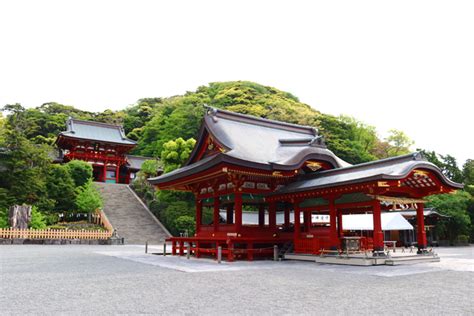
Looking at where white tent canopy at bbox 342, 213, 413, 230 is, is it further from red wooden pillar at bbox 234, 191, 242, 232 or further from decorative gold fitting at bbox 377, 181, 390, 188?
decorative gold fitting at bbox 377, 181, 390, 188

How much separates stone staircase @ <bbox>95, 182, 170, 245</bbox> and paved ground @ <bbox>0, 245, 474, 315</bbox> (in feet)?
60.1

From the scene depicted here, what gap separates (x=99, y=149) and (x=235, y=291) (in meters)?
44.2

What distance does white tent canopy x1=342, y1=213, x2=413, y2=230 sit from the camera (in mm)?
25656

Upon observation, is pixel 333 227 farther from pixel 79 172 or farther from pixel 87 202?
pixel 79 172

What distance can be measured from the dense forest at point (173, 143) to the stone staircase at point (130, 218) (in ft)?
3.25

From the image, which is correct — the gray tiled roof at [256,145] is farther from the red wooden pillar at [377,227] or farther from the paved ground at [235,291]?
the paved ground at [235,291]

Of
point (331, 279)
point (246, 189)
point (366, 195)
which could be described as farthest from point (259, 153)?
point (331, 279)

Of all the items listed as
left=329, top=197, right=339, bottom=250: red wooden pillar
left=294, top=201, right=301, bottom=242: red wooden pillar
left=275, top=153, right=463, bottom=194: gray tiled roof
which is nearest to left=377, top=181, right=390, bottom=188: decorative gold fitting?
left=275, top=153, right=463, bottom=194: gray tiled roof

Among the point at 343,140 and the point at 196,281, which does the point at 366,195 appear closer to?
the point at 196,281

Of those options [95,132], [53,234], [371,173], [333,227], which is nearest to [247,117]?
[333,227]

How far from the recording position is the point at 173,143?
1319 inches

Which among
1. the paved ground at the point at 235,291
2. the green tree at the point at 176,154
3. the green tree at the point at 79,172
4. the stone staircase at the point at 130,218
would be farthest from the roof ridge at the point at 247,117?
the green tree at the point at 79,172

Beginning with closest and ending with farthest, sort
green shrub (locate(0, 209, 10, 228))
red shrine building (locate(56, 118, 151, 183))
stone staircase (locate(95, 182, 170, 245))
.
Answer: green shrub (locate(0, 209, 10, 228)) < stone staircase (locate(95, 182, 170, 245)) < red shrine building (locate(56, 118, 151, 183))

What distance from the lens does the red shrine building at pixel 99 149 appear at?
46.8 m
